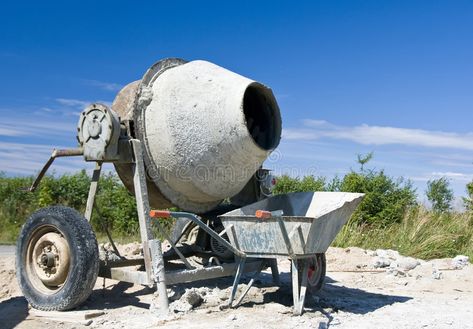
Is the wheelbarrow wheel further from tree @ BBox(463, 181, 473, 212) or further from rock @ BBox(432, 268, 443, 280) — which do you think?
tree @ BBox(463, 181, 473, 212)

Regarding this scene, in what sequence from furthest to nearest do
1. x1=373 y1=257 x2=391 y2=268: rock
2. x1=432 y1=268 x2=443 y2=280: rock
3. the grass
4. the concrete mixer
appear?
1. the grass
2. x1=373 y1=257 x2=391 y2=268: rock
3. x1=432 y1=268 x2=443 y2=280: rock
4. the concrete mixer

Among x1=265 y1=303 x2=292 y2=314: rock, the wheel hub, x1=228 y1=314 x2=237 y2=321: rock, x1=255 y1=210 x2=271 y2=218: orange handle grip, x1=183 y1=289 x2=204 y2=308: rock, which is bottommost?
x1=228 y1=314 x2=237 y2=321: rock

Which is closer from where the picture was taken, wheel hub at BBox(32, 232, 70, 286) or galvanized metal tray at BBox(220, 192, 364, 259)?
galvanized metal tray at BBox(220, 192, 364, 259)

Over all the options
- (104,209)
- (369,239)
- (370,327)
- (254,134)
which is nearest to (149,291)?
(254,134)

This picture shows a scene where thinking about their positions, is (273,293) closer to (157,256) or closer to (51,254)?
(157,256)

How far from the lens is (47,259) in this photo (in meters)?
5.69

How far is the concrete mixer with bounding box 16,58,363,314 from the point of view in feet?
17.8

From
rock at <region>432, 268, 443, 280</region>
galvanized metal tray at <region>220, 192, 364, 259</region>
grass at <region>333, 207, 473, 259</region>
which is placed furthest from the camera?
grass at <region>333, 207, 473, 259</region>

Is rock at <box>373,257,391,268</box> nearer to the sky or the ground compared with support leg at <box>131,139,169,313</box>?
nearer to the ground

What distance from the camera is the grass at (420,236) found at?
10.4 metres

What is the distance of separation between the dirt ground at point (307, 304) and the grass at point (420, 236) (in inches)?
77.7

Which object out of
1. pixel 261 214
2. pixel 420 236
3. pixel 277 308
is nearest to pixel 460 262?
pixel 420 236

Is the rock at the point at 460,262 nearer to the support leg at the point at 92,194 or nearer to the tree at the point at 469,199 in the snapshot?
the tree at the point at 469,199

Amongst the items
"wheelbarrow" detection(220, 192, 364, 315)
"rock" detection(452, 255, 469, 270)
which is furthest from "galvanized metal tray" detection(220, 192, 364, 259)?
"rock" detection(452, 255, 469, 270)
